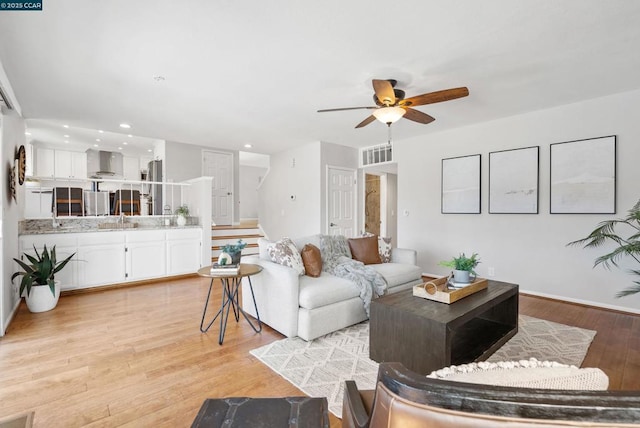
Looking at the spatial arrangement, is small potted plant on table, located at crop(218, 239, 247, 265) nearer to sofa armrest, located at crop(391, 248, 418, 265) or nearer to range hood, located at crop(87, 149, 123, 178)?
sofa armrest, located at crop(391, 248, 418, 265)

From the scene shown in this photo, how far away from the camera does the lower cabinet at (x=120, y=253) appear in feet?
13.4

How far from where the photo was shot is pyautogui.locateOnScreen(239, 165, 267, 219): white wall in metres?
10.7

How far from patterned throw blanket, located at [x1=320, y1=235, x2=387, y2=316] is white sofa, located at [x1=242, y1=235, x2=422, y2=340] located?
0.08m

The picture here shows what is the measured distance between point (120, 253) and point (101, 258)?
0.24 meters

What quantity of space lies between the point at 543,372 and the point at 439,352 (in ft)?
4.74

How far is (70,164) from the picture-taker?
7.91 meters

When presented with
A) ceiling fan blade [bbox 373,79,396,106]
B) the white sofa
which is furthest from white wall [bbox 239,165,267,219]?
ceiling fan blade [bbox 373,79,396,106]

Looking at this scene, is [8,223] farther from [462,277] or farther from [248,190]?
[248,190]

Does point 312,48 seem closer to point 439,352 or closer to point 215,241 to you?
point 439,352

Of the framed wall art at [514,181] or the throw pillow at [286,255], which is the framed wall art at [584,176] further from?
the throw pillow at [286,255]

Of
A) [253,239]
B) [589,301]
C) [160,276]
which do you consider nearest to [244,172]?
[253,239]

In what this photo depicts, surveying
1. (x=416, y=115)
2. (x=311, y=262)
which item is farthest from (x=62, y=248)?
(x=416, y=115)

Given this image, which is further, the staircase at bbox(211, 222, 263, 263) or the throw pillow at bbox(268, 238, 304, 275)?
the staircase at bbox(211, 222, 263, 263)

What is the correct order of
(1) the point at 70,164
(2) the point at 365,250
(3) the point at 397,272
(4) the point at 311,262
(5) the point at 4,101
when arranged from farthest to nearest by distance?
(1) the point at 70,164 < (2) the point at 365,250 < (3) the point at 397,272 < (5) the point at 4,101 < (4) the point at 311,262
